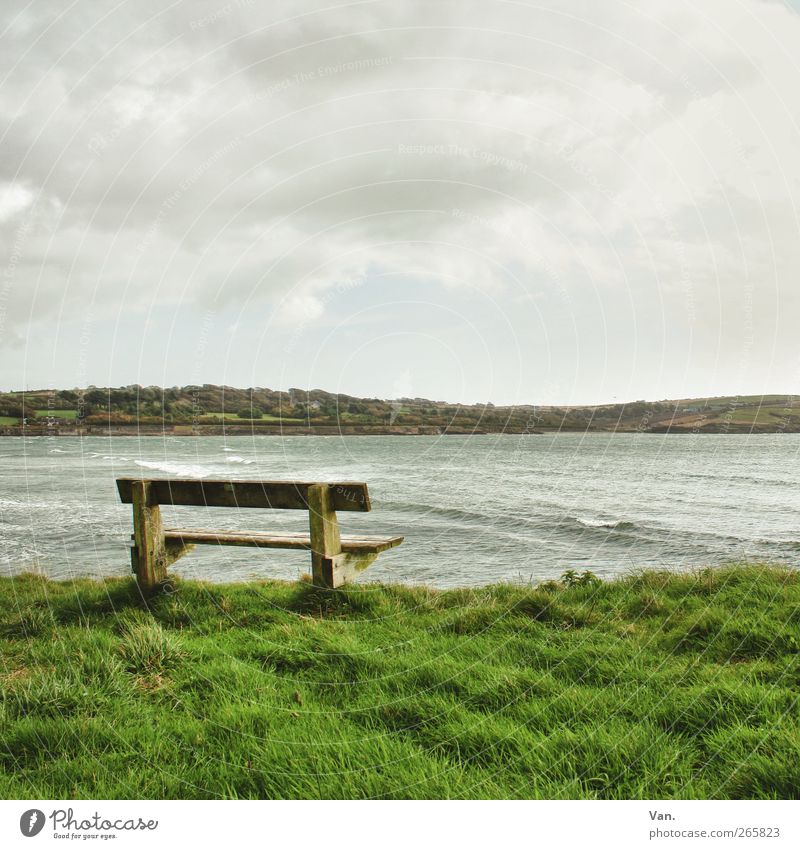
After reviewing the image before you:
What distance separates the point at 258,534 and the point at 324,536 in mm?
1101

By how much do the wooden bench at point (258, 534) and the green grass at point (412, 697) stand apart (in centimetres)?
42

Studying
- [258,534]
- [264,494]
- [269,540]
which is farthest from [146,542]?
[264,494]

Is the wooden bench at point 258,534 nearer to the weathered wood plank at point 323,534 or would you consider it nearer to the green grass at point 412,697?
the weathered wood plank at point 323,534

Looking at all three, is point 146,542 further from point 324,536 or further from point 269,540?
point 324,536

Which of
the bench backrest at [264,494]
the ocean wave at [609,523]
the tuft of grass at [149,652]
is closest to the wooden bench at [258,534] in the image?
the bench backrest at [264,494]

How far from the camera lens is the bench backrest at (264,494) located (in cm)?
573

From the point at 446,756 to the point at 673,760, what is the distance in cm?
109

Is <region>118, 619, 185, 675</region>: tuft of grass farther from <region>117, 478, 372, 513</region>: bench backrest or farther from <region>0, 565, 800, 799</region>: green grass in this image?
<region>117, 478, 372, 513</region>: bench backrest

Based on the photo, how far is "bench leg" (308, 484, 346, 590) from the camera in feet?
18.7

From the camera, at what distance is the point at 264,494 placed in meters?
5.81

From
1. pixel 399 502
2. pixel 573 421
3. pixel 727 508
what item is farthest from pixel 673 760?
pixel 573 421

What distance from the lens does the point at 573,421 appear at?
121938 mm

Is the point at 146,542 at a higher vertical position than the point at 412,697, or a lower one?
higher
